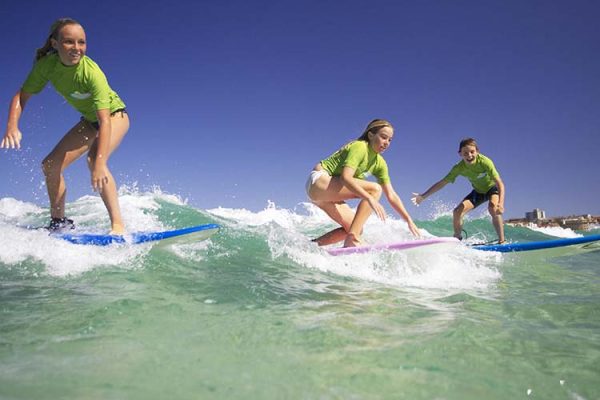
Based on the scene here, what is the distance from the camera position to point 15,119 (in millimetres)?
4488

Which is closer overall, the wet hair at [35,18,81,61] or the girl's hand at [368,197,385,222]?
the wet hair at [35,18,81,61]

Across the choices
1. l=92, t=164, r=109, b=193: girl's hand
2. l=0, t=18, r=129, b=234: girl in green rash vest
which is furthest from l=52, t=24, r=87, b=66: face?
l=92, t=164, r=109, b=193: girl's hand

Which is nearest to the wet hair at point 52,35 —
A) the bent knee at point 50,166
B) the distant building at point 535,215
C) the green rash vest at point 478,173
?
the bent knee at point 50,166

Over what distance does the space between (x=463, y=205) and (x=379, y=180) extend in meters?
3.32

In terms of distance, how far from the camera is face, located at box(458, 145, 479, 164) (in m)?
8.07

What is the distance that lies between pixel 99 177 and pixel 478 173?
6.80 meters

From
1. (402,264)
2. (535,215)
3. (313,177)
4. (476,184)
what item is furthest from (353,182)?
(535,215)

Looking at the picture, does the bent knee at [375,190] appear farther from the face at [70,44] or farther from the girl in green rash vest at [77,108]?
the face at [70,44]

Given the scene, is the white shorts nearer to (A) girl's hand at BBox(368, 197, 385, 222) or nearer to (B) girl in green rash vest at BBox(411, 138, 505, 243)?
(A) girl's hand at BBox(368, 197, 385, 222)

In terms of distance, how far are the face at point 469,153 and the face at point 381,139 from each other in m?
3.11

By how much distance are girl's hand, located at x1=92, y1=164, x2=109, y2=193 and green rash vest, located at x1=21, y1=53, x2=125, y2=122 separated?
61cm

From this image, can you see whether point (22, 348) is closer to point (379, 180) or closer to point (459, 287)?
point (459, 287)

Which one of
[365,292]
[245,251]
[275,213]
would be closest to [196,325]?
[365,292]

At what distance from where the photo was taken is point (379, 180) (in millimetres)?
6164
